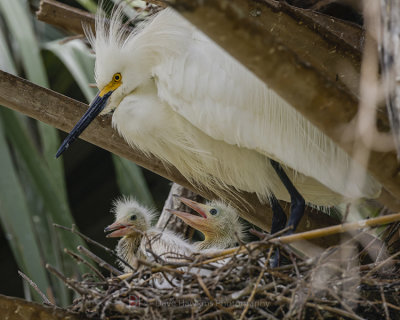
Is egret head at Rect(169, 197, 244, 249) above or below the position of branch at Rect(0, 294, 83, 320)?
above

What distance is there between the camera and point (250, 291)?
1706mm

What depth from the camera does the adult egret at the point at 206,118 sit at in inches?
84.9

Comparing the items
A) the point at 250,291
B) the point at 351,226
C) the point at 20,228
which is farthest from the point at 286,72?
the point at 20,228

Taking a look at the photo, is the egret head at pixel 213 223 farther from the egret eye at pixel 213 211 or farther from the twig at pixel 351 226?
the twig at pixel 351 226

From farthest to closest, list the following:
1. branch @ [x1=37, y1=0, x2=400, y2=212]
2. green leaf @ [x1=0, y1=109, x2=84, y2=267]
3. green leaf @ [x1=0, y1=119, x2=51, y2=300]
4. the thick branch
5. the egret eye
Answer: green leaf @ [x1=0, y1=109, x2=84, y2=267] → the egret eye → green leaf @ [x1=0, y1=119, x2=51, y2=300] → the thick branch → branch @ [x1=37, y1=0, x2=400, y2=212]

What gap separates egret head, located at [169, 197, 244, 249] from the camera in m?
2.58

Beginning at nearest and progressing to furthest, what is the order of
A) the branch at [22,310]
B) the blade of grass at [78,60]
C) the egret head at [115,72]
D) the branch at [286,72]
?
1. the branch at [286,72]
2. the branch at [22,310]
3. the egret head at [115,72]
4. the blade of grass at [78,60]

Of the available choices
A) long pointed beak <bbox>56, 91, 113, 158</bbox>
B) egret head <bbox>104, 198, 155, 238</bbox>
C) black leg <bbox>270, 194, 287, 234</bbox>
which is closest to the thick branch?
long pointed beak <bbox>56, 91, 113, 158</bbox>

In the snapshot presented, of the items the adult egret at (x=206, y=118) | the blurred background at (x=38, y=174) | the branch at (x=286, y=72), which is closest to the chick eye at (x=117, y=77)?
the adult egret at (x=206, y=118)

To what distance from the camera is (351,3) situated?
8.50 ft

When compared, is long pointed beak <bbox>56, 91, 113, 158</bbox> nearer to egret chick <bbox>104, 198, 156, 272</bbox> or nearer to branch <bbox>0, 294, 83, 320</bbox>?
egret chick <bbox>104, 198, 156, 272</bbox>

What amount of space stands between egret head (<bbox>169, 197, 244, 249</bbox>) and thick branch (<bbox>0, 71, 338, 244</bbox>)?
0.06 m

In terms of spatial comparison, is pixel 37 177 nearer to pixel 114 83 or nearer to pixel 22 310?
pixel 114 83

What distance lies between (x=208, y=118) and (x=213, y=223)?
0.57 m
